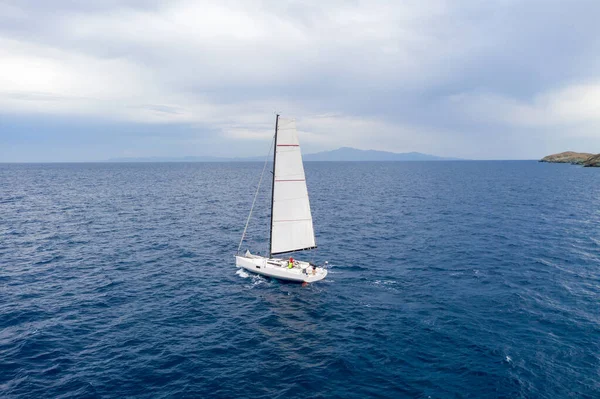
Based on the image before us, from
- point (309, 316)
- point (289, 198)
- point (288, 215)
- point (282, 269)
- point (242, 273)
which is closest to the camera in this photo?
point (309, 316)

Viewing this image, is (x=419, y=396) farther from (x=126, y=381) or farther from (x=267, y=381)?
(x=126, y=381)

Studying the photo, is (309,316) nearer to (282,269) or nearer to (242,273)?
(282,269)

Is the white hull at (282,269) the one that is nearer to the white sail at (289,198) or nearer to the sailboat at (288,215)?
the sailboat at (288,215)

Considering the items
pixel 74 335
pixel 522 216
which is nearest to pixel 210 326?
pixel 74 335

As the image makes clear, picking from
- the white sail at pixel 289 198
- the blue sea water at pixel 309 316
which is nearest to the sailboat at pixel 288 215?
the white sail at pixel 289 198

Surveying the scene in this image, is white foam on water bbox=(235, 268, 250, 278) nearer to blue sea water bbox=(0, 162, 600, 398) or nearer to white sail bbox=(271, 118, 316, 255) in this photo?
blue sea water bbox=(0, 162, 600, 398)

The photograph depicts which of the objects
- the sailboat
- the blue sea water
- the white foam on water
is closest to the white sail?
the sailboat

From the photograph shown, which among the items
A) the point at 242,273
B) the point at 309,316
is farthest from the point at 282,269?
the point at 309,316
